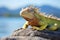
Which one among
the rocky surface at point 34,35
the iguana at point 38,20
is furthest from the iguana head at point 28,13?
the rocky surface at point 34,35

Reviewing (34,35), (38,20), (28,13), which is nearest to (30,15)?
(28,13)

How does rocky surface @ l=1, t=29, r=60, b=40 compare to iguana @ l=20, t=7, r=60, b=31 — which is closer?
rocky surface @ l=1, t=29, r=60, b=40

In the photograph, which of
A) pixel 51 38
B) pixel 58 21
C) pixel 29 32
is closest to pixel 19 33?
pixel 29 32

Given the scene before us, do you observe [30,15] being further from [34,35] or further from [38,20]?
[34,35]

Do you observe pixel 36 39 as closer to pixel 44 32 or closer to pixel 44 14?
pixel 44 32

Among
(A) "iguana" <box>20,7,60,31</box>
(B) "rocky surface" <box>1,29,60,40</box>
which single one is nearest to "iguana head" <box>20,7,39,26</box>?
Answer: (A) "iguana" <box>20,7,60,31</box>

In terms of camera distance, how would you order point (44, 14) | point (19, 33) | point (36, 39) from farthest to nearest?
point (44, 14)
point (19, 33)
point (36, 39)

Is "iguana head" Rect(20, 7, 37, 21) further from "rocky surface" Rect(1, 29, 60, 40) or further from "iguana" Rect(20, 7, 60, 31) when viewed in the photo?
"rocky surface" Rect(1, 29, 60, 40)

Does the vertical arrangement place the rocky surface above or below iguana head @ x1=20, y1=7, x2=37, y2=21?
below
